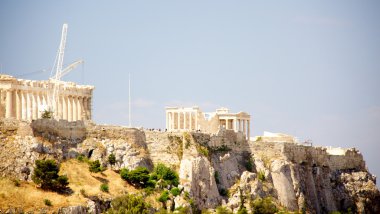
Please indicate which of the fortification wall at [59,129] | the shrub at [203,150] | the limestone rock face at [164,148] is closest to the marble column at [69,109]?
the limestone rock face at [164,148]

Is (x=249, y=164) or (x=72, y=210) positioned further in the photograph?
(x=249, y=164)

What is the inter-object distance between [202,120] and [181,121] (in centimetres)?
268

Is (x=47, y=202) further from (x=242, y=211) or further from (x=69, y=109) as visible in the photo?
(x=69, y=109)

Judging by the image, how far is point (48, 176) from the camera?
346ft

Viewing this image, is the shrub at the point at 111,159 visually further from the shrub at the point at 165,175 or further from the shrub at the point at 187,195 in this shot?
the shrub at the point at 187,195

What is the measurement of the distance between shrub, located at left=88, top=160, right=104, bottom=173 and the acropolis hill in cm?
52

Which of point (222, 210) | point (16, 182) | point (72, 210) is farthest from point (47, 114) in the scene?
point (72, 210)

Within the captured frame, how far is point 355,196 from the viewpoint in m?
154

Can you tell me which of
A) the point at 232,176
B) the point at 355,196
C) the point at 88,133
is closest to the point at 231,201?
the point at 232,176

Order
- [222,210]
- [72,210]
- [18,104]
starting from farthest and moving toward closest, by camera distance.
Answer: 1. [18,104]
2. [222,210]
3. [72,210]

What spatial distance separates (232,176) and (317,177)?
75.0 feet

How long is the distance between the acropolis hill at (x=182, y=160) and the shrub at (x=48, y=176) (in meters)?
0.91

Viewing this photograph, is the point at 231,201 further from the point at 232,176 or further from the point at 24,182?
the point at 24,182

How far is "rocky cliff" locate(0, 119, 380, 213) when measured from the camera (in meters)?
110
